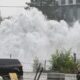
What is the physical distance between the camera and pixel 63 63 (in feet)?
105

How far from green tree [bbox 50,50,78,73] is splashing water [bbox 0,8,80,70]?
38.1ft

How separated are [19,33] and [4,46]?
8.74 feet

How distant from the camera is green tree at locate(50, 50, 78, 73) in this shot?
31.4 m

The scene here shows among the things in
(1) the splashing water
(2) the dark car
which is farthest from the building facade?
(2) the dark car

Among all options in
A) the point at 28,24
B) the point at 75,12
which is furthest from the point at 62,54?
the point at 75,12

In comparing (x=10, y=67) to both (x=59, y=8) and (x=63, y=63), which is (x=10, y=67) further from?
(x=59, y=8)

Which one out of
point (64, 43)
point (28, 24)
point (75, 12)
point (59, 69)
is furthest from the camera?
point (75, 12)

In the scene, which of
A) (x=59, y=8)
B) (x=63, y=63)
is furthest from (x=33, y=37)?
(x=59, y=8)

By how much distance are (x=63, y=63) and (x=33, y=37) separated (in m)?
16.6

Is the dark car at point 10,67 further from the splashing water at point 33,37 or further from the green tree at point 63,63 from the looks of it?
the splashing water at point 33,37

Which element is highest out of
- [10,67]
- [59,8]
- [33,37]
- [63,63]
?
[10,67]

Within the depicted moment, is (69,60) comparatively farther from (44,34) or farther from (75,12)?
(75,12)

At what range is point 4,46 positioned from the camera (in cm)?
4741

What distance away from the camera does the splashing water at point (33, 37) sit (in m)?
45.9
